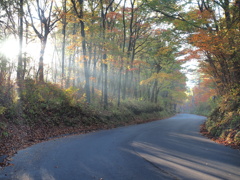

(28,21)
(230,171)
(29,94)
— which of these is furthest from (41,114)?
(28,21)

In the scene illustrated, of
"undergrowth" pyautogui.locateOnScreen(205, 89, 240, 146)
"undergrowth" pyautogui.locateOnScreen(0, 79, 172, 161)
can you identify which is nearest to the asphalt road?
"undergrowth" pyautogui.locateOnScreen(0, 79, 172, 161)

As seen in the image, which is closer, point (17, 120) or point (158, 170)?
point (158, 170)

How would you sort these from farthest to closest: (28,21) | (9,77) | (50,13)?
(28,21) → (50,13) → (9,77)

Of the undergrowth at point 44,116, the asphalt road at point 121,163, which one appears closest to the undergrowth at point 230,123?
the asphalt road at point 121,163

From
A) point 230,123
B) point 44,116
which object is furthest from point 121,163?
point 230,123

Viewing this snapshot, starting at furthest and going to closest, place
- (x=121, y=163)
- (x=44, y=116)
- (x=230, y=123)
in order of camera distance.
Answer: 1. (x=44, y=116)
2. (x=230, y=123)
3. (x=121, y=163)

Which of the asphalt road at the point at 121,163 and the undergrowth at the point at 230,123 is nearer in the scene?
the asphalt road at the point at 121,163

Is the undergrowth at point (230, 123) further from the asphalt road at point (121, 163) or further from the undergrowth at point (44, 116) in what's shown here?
the undergrowth at point (44, 116)

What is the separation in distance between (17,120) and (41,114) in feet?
6.77

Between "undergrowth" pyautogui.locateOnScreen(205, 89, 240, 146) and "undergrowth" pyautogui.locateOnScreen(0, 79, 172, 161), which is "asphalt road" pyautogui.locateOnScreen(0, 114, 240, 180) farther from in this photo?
"undergrowth" pyautogui.locateOnScreen(205, 89, 240, 146)

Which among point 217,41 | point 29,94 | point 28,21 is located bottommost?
point 29,94

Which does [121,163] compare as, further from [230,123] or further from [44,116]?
[230,123]

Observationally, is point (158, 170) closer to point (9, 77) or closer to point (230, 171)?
point (230, 171)

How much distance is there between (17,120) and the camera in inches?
383
